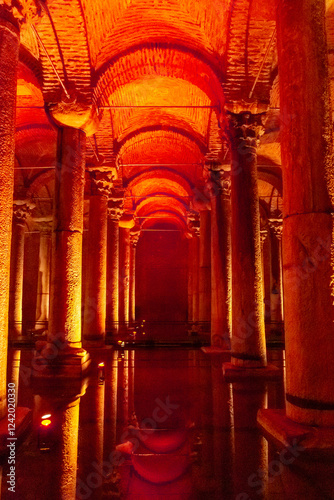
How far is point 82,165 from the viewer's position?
24.4 feet

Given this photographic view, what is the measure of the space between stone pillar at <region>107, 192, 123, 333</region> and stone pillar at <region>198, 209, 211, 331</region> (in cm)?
282

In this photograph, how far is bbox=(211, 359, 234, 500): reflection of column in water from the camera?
2949 mm

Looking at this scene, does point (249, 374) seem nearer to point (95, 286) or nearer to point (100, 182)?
point (95, 286)

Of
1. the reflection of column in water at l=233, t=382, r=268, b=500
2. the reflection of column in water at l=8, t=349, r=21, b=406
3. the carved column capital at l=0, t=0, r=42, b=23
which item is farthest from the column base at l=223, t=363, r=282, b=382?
the carved column capital at l=0, t=0, r=42, b=23

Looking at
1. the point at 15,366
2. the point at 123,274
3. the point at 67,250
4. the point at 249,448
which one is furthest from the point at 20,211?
the point at 249,448

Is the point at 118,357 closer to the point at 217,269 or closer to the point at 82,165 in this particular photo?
the point at 217,269

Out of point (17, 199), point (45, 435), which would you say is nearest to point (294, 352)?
point (45, 435)

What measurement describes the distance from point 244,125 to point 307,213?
413 centimetres

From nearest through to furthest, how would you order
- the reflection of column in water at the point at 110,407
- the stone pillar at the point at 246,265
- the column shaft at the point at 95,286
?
the reflection of column in water at the point at 110,407 < the stone pillar at the point at 246,265 < the column shaft at the point at 95,286

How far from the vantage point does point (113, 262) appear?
44.2 feet

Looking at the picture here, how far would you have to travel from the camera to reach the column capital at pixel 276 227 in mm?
17188

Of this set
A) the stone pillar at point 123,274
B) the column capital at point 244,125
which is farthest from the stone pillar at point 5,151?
the stone pillar at point 123,274

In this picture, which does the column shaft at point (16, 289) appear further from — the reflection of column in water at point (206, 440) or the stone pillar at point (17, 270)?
the reflection of column in water at point (206, 440)

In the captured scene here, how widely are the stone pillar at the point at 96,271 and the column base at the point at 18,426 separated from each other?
5377 mm
